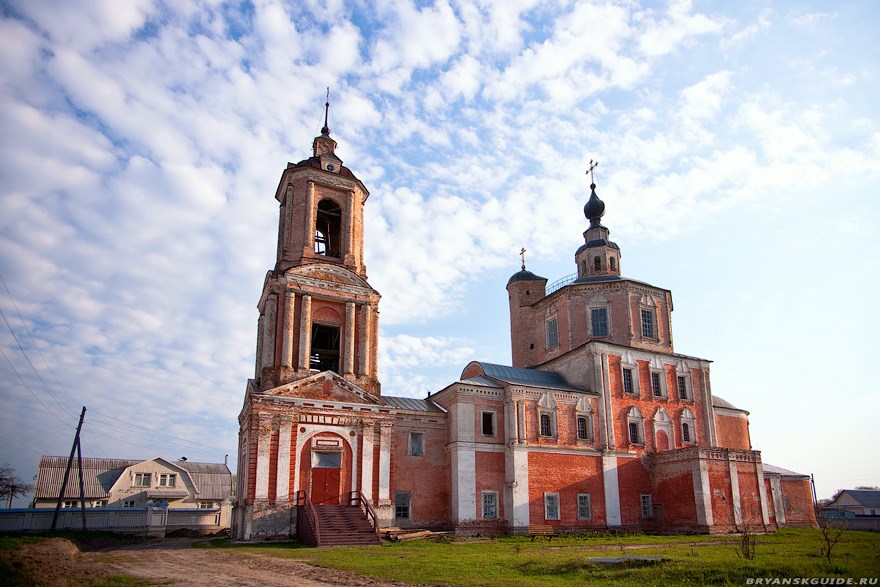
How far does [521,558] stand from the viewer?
17.5m

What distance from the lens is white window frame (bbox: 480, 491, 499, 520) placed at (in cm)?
A: 2984

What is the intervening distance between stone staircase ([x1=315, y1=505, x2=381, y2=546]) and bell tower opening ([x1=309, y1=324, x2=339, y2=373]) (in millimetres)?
7512

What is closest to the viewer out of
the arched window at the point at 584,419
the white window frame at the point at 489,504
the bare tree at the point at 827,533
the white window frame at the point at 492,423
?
the bare tree at the point at 827,533

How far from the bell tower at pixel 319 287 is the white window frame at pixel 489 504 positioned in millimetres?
7199

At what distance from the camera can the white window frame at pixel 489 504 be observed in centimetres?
2984

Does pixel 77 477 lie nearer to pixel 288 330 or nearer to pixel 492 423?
pixel 288 330

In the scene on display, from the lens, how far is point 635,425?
34.6 meters

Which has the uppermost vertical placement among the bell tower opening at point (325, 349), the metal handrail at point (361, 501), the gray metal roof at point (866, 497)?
the bell tower opening at point (325, 349)

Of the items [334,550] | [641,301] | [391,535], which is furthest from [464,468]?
[641,301]

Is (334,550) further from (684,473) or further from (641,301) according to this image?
(641,301)

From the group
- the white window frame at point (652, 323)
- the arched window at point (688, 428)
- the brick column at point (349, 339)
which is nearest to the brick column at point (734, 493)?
the arched window at point (688, 428)

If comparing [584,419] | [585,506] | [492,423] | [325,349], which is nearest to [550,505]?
[585,506]

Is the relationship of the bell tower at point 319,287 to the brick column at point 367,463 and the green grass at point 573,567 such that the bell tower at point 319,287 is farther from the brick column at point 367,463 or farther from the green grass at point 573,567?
the green grass at point 573,567

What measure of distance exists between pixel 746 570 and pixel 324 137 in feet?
94.6
